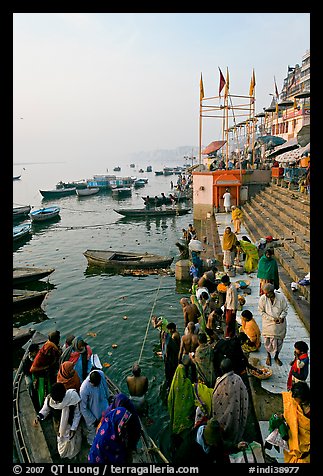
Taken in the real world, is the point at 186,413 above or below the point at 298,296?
below

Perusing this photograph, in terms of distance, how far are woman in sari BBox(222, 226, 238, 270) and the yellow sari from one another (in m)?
7.11

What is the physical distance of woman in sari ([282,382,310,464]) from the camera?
375 centimetres

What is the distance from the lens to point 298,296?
28.4ft

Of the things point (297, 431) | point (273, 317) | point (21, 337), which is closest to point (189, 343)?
point (273, 317)

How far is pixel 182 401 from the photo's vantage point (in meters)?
5.09

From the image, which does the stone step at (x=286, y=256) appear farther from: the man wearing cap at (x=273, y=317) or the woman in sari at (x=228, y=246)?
the man wearing cap at (x=273, y=317)

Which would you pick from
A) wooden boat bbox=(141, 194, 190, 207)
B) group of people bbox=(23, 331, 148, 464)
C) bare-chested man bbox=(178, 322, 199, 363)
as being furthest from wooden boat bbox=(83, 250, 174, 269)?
wooden boat bbox=(141, 194, 190, 207)

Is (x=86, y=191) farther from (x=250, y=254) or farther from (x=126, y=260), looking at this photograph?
(x=250, y=254)

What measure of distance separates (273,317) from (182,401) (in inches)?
80.9

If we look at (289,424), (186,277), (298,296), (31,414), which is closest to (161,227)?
(186,277)

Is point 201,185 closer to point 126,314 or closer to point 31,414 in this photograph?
point 126,314

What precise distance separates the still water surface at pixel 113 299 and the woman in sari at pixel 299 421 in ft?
9.22

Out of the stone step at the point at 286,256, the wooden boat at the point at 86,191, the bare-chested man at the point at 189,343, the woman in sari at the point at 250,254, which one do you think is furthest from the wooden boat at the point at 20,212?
the bare-chested man at the point at 189,343
